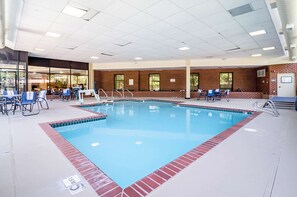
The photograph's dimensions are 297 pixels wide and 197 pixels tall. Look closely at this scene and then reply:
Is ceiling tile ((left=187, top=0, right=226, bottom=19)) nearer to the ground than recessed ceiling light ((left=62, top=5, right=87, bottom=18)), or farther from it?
farther from it

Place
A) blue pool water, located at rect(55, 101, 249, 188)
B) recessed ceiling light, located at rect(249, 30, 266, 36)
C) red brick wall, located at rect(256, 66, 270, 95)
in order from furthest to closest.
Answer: red brick wall, located at rect(256, 66, 270, 95) < recessed ceiling light, located at rect(249, 30, 266, 36) < blue pool water, located at rect(55, 101, 249, 188)

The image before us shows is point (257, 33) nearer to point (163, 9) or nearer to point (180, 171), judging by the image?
point (163, 9)

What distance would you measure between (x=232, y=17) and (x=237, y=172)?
435 cm

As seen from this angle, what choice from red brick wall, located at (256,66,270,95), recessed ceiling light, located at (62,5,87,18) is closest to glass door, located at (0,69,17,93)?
recessed ceiling light, located at (62,5,87,18)

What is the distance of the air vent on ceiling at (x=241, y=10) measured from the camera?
4119 mm

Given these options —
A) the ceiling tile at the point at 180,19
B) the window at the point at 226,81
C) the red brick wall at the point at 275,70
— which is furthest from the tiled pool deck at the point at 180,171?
the window at the point at 226,81

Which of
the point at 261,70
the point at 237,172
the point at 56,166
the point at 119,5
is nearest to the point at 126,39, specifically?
the point at 119,5

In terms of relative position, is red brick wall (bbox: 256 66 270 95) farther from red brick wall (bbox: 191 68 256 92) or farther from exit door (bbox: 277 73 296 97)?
exit door (bbox: 277 73 296 97)

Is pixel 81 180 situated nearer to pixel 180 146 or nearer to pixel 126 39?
pixel 180 146

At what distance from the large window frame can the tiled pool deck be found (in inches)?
490

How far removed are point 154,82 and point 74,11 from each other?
448 inches

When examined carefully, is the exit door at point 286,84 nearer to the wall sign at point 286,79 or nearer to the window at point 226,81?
the wall sign at point 286,79

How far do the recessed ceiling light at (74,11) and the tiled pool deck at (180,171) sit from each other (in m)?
3.17

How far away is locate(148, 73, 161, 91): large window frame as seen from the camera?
15.3 metres
